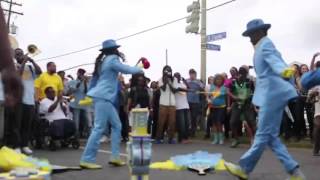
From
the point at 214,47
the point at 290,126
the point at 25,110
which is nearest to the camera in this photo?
the point at 25,110

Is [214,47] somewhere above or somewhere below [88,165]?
above

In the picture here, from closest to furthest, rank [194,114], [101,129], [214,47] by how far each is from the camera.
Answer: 1. [101,129]
2. [194,114]
3. [214,47]

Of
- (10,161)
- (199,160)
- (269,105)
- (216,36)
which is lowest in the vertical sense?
(199,160)

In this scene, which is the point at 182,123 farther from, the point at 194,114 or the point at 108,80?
the point at 108,80

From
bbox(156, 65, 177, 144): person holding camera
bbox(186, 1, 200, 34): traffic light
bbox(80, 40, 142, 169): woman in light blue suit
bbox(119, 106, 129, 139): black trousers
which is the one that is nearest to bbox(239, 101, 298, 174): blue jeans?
bbox(80, 40, 142, 169): woman in light blue suit

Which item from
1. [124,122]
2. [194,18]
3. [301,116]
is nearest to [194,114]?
[124,122]

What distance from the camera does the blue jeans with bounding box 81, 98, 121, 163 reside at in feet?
28.2

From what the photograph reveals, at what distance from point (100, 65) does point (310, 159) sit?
12.5 ft

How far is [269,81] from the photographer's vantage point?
6.95 m

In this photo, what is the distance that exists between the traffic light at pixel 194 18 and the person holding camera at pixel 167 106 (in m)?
8.96

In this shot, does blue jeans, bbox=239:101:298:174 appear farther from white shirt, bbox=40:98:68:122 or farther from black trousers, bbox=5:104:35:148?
white shirt, bbox=40:98:68:122

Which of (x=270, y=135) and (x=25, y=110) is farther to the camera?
(x=25, y=110)

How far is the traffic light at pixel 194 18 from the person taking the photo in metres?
23.2

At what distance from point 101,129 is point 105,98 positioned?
0.46m
